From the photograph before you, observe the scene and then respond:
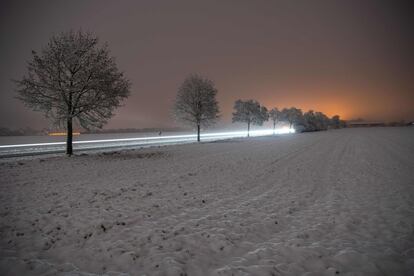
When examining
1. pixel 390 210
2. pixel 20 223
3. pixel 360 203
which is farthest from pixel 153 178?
pixel 390 210

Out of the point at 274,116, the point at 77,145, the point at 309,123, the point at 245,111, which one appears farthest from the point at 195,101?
the point at 309,123

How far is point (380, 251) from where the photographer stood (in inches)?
210

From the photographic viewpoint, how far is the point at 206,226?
6.80 metres

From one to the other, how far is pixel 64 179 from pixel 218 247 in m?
11.2

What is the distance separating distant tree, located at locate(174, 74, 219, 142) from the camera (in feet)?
151

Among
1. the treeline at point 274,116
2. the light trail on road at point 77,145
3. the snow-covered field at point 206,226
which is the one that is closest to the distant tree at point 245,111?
the treeline at point 274,116

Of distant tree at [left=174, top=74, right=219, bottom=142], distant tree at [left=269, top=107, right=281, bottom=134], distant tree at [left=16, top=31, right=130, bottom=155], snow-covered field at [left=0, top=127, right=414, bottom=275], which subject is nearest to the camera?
snow-covered field at [left=0, top=127, right=414, bottom=275]

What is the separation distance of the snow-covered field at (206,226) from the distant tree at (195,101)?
3421cm

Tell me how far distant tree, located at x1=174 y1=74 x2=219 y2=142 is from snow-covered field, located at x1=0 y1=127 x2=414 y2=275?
34.2 metres

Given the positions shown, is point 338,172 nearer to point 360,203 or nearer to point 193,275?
point 360,203

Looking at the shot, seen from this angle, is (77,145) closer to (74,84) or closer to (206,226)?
(74,84)

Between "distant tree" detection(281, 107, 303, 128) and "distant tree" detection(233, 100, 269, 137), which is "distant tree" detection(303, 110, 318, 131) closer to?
"distant tree" detection(281, 107, 303, 128)

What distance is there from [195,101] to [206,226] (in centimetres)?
4059

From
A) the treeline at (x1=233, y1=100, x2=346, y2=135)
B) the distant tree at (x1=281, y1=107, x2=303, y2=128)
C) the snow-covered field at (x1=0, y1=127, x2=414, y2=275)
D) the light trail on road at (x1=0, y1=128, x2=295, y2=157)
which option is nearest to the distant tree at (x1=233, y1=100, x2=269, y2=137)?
the treeline at (x1=233, y1=100, x2=346, y2=135)
